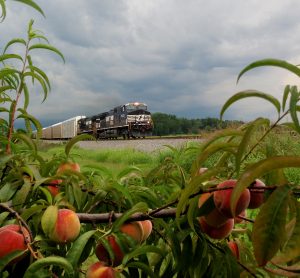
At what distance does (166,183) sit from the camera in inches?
35.7

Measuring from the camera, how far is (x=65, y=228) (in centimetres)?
62

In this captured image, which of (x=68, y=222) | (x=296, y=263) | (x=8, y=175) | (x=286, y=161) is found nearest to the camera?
(x=286, y=161)

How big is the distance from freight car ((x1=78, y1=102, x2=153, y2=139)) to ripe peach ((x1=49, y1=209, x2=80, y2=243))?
58.9 ft

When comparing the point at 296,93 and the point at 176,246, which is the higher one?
the point at 296,93

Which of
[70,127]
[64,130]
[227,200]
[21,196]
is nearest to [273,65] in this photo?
[227,200]

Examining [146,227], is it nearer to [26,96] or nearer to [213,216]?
[213,216]

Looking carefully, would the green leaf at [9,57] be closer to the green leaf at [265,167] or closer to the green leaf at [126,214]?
the green leaf at [126,214]

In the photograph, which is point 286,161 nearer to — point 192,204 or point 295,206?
point 295,206

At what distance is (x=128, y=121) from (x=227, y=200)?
731 inches

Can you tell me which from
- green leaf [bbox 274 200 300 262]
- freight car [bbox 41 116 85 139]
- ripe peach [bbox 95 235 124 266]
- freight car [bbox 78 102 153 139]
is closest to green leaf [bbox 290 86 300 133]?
green leaf [bbox 274 200 300 262]

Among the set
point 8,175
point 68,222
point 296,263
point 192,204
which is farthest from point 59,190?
point 296,263

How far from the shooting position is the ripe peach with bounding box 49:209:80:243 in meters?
0.62

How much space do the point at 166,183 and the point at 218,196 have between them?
388 mm

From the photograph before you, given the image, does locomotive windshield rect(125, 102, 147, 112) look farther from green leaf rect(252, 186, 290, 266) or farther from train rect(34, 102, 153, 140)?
green leaf rect(252, 186, 290, 266)
